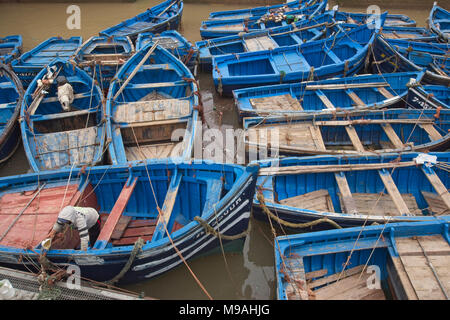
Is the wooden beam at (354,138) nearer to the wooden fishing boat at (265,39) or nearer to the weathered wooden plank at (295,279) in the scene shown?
the weathered wooden plank at (295,279)

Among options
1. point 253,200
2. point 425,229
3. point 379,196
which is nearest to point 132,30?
point 253,200

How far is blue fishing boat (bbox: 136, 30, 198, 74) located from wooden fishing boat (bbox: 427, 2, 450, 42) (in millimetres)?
10794

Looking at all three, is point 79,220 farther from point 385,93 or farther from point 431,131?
point 385,93

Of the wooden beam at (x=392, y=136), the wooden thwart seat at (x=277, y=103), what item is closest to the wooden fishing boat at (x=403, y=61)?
the wooden beam at (x=392, y=136)

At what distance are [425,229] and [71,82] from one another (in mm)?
10775

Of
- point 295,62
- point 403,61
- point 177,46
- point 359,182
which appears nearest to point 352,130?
point 359,182

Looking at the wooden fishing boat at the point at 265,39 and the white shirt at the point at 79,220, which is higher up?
the wooden fishing boat at the point at 265,39

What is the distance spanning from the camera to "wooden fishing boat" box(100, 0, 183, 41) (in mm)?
15266

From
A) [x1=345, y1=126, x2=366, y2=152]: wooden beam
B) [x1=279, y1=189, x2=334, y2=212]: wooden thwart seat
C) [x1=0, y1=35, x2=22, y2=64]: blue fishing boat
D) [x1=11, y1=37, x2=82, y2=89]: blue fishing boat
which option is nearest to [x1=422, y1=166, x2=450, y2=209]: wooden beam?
[x1=345, y1=126, x2=366, y2=152]: wooden beam

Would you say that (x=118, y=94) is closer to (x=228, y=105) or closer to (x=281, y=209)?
(x=228, y=105)

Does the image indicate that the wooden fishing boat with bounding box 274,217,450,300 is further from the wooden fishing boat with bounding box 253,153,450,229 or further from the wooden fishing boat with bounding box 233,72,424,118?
the wooden fishing boat with bounding box 233,72,424,118

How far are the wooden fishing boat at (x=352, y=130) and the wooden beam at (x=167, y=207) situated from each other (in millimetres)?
2256

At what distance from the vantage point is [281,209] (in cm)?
631

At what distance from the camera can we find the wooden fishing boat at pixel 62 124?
796 cm
